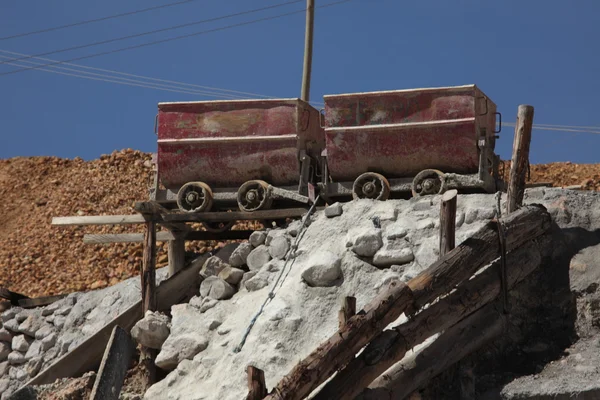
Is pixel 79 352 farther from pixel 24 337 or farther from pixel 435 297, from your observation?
pixel 435 297

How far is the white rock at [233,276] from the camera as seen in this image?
14227 mm

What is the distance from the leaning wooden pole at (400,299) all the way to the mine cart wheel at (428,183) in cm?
193

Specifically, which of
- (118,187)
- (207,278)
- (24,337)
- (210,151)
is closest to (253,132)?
(210,151)

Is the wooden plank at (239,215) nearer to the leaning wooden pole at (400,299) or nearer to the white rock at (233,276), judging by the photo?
the white rock at (233,276)

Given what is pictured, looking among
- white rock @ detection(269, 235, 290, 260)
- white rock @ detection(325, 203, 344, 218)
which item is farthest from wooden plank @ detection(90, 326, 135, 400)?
white rock @ detection(325, 203, 344, 218)

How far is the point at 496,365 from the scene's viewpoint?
1229 cm

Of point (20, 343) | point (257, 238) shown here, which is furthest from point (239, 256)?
point (20, 343)

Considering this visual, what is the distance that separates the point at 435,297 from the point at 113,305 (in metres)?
6.50

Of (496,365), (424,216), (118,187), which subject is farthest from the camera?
(118,187)

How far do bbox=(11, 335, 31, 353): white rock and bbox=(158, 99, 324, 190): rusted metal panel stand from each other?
132 inches

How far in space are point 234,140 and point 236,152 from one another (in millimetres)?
183

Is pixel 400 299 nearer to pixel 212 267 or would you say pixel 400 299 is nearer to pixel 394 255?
pixel 394 255

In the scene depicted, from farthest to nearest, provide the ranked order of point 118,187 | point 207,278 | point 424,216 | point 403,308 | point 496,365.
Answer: point 118,187 → point 207,278 → point 424,216 → point 496,365 → point 403,308

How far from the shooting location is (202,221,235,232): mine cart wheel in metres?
16.5
